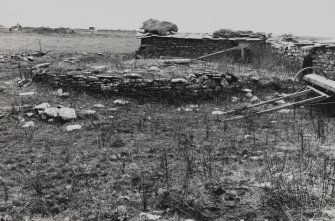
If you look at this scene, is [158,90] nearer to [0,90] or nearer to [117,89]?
[117,89]

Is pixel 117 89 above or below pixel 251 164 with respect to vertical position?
above

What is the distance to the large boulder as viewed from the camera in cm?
1288

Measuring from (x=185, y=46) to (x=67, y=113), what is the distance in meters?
7.07

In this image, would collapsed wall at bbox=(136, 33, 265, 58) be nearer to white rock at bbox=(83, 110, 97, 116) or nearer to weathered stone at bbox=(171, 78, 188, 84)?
weathered stone at bbox=(171, 78, 188, 84)

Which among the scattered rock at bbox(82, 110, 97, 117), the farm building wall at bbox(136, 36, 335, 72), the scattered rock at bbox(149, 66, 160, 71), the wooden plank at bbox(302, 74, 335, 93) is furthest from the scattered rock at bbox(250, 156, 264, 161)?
the farm building wall at bbox(136, 36, 335, 72)

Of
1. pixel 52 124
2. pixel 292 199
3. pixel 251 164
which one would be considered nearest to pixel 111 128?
pixel 52 124

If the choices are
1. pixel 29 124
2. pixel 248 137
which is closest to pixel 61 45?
pixel 29 124

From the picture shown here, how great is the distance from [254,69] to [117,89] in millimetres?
4633

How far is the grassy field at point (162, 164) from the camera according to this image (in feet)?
12.0

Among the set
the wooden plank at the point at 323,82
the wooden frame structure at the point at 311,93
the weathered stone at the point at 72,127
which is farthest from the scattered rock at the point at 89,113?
the wooden plank at the point at 323,82

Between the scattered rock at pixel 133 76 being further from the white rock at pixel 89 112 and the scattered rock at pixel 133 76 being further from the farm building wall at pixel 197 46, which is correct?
the farm building wall at pixel 197 46

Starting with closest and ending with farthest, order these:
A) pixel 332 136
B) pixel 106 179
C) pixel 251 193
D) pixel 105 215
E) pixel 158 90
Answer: pixel 105 215
pixel 251 193
pixel 106 179
pixel 332 136
pixel 158 90

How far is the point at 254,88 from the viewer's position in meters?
9.10

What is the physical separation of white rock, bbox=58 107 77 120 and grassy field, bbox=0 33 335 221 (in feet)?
0.37
